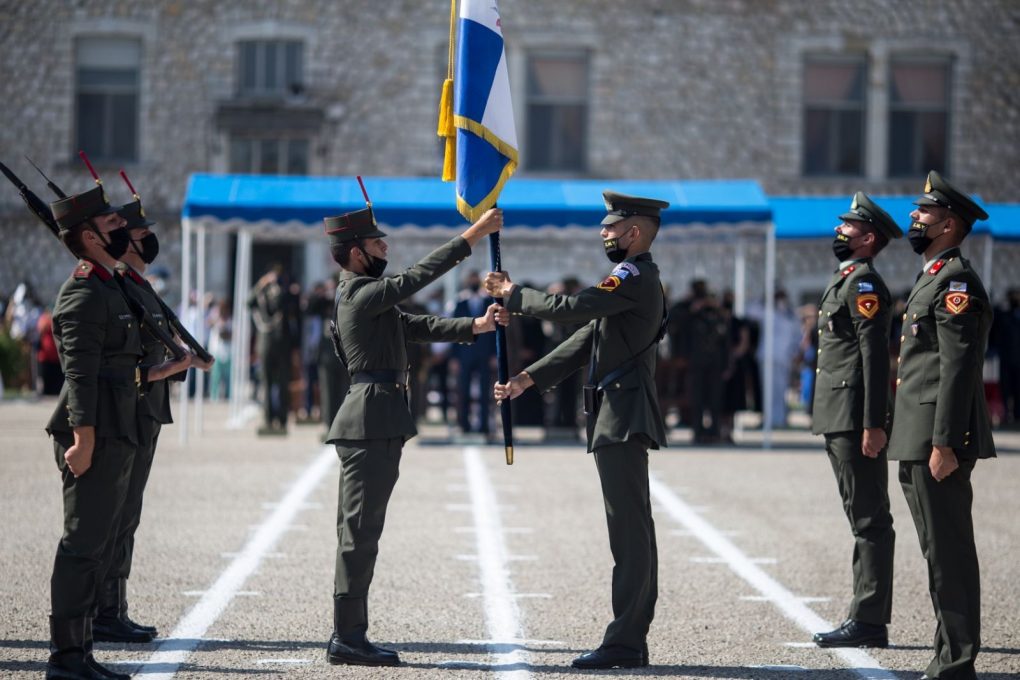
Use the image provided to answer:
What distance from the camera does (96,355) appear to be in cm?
630

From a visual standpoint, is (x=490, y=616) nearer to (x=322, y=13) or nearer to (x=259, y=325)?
(x=259, y=325)

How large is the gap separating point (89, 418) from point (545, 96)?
22.1 meters

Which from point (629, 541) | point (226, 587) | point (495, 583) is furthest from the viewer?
point (495, 583)

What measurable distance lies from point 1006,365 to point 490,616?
15.6 meters

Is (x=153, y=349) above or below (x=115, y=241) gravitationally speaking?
below

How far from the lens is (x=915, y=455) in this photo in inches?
252

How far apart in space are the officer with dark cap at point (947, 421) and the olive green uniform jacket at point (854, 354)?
2.41 feet

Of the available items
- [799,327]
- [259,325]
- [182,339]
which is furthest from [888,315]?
[799,327]

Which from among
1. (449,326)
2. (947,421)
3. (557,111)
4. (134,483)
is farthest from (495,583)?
(557,111)

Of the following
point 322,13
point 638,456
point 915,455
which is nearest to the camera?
point 915,455

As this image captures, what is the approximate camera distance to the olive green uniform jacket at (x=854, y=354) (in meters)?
7.35

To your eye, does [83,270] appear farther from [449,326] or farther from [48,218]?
[449,326]

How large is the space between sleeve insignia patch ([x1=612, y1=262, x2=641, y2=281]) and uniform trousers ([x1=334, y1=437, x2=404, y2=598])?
1243 mm

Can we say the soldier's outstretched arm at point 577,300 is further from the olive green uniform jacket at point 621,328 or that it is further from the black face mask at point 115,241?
the black face mask at point 115,241
